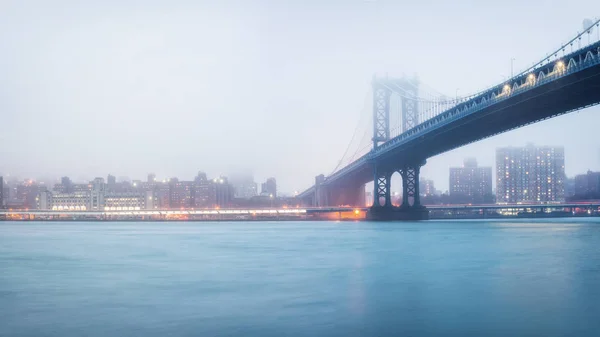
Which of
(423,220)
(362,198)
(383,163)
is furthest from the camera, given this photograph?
(362,198)

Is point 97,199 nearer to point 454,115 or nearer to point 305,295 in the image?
point 454,115

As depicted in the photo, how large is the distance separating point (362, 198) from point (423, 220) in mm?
23554

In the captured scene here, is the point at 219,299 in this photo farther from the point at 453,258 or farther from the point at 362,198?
the point at 362,198

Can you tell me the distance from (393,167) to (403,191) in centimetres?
427

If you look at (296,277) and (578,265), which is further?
(578,265)

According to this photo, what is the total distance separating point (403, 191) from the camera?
8175 cm

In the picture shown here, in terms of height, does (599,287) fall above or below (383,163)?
below

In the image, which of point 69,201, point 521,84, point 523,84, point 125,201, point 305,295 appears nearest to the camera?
point 305,295

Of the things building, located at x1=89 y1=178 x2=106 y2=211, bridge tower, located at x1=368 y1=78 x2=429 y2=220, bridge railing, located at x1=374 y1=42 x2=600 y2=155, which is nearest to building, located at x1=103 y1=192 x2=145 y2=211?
building, located at x1=89 y1=178 x2=106 y2=211

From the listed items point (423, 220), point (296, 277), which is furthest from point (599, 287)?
point (423, 220)

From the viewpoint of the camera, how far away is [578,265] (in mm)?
22359

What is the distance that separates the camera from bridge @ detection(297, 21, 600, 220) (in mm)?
41369

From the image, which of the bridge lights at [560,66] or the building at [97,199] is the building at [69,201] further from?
the bridge lights at [560,66]

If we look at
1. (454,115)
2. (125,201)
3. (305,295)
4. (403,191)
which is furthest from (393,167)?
(125,201)
